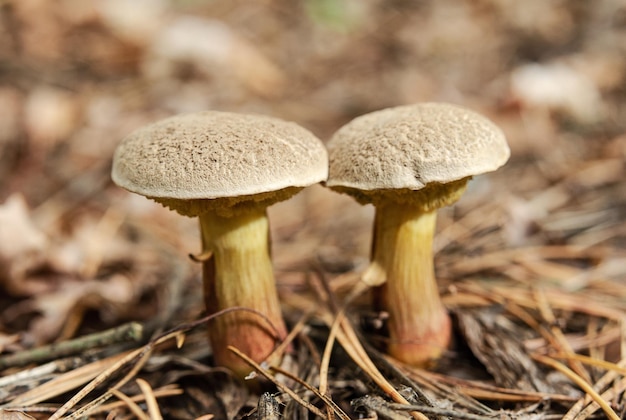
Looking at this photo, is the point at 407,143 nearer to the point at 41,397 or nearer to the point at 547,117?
the point at 41,397

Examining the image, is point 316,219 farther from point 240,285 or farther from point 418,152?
point 418,152

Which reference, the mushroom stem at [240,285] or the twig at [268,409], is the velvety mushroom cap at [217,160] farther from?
the twig at [268,409]

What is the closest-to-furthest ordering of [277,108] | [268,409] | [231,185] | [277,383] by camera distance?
1. [231,185]
2. [268,409]
3. [277,383]
4. [277,108]

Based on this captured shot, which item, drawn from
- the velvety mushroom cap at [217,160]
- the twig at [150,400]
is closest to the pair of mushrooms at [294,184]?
the velvety mushroom cap at [217,160]

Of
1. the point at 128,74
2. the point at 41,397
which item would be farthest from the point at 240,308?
the point at 128,74

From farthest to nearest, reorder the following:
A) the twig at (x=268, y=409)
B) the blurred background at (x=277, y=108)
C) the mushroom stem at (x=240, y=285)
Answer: the blurred background at (x=277, y=108)
the mushroom stem at (x=240, y=285)
the twig at (x=268, y=409)

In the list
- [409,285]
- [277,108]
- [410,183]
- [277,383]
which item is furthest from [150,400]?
[277,108]
